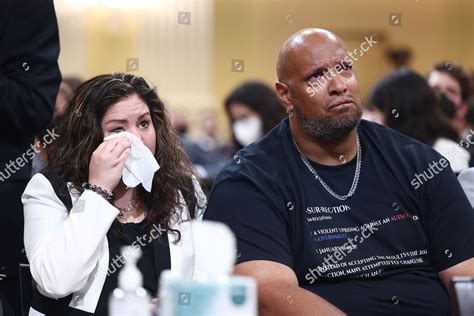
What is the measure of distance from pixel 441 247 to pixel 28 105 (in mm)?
1396

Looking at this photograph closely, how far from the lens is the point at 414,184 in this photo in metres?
2.81

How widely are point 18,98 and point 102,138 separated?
0.31 meters

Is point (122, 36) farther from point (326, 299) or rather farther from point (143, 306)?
point (143, 306)

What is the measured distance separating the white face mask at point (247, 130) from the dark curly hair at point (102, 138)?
114 inches

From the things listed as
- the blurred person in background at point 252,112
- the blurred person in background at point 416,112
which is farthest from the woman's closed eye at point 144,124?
the blurred person in background at point 252,112

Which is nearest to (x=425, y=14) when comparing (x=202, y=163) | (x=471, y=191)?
(x=202, y=163)

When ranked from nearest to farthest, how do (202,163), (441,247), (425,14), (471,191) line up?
(441,247) < (471,191) < (202,163) < (425,14)

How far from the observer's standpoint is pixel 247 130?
5.82 meters

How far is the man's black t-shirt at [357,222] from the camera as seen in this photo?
8.64ft

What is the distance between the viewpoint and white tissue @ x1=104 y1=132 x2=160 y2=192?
2611 millimetres

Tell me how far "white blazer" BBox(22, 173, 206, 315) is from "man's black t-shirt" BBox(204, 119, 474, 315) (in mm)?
283

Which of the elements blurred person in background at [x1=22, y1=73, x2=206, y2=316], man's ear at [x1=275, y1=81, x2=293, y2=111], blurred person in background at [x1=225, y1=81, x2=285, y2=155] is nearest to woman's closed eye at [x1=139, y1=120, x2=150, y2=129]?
blurred person in background at [x1=22, y1=73, x2=206, y2=316]
